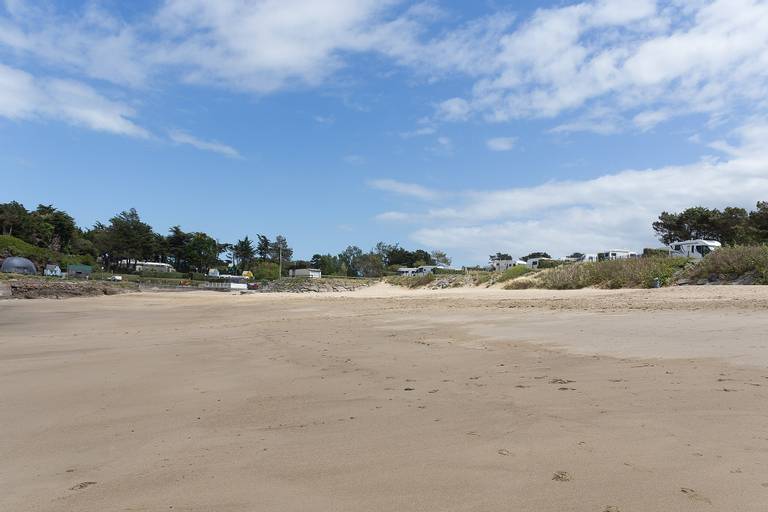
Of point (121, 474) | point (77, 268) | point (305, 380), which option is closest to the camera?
point (121, 474)

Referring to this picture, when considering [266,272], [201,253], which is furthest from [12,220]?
[266,272]

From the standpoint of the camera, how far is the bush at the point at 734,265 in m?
17.5

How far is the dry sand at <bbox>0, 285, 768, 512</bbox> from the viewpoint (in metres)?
2.68

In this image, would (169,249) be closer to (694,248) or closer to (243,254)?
(243,254)

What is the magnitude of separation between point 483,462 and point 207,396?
3.32 metres

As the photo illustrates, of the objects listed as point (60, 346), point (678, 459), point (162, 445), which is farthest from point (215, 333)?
point (678, 459)

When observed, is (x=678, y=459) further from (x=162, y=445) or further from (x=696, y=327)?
A: (x=696, y=327)

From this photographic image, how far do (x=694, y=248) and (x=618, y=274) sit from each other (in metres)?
15.5

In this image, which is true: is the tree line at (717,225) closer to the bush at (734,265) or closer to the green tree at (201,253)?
the bush at (734,265)

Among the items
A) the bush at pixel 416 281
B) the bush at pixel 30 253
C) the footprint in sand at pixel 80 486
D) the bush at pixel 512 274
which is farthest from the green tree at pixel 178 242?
the footprint in sand at pixel 80 486

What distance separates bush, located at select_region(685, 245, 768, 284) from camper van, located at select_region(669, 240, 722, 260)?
44.1 feet

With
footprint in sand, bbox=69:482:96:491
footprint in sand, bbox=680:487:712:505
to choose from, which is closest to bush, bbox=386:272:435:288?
footprint in sand, bbox=69:482:96:491

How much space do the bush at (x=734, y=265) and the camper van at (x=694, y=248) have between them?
13452mm

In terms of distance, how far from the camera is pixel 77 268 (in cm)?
7488
